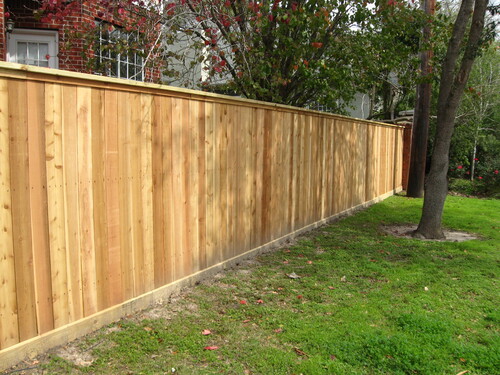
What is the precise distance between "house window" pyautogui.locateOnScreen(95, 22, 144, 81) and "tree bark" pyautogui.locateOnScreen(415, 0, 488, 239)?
15.8ft

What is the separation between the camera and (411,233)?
805 cm

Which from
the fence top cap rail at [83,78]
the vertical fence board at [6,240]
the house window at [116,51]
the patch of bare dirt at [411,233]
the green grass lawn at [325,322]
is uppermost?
the house window at [116,51]

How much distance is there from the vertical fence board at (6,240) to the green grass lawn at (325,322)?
0.39m

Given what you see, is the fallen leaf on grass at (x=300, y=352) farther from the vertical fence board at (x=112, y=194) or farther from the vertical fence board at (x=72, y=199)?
the vertical fence board at (x=72, y=199)

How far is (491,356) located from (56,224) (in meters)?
3.33

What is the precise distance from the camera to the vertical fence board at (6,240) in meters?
2.90

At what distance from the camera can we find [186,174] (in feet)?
15.4

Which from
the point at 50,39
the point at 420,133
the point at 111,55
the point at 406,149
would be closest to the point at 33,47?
the point at 50,39

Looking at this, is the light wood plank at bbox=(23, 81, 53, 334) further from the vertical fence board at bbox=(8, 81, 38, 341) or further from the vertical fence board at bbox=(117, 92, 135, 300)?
the vertical fence board at bbox=(117, 92, 135, 300)

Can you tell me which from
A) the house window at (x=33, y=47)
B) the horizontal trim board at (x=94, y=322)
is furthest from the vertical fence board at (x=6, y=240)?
the house window at (x=33, y=47)

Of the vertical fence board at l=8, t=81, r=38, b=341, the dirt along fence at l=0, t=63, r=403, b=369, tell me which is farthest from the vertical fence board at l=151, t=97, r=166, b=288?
the vertical fence board at l=8, t=81, r=38, b=341

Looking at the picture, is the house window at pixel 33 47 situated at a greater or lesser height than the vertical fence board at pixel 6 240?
greater

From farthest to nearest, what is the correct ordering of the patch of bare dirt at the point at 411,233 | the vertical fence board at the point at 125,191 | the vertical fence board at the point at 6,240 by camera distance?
the patch of bare dirt at the point at 411,233, the vertical fence board at the point at 125,191, the vertical fence board at the point at 6,240

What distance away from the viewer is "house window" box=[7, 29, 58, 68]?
843 cm
